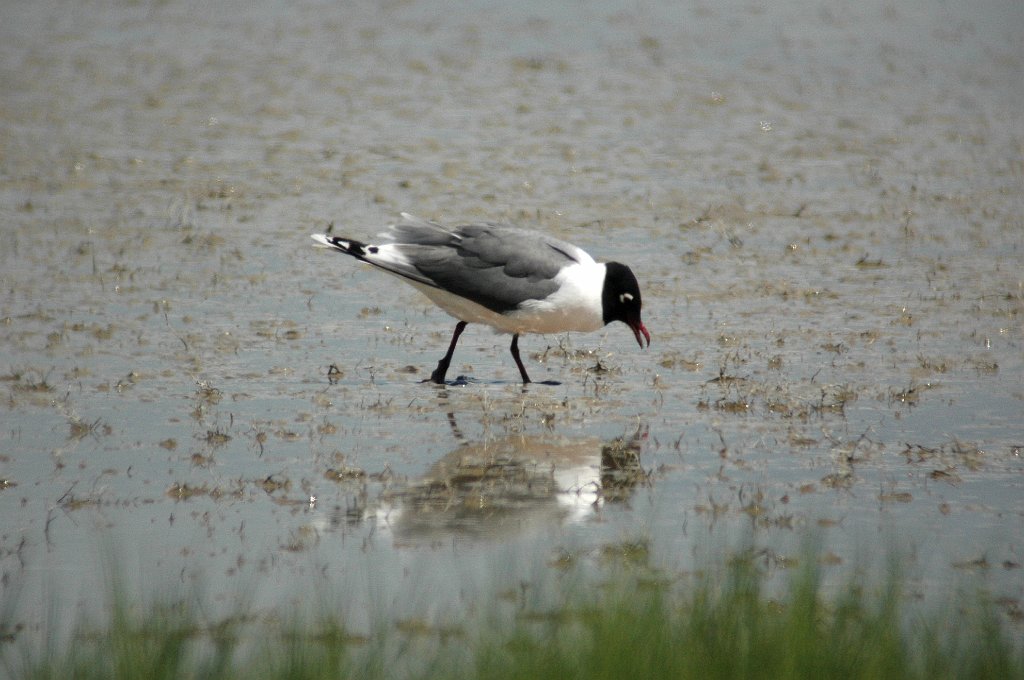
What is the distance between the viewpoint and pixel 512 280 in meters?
9.89

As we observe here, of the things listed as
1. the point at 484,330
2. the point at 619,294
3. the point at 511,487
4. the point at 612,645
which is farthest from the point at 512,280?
the point at 612,645

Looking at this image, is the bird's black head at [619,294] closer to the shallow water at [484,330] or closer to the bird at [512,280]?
the bird at [512,280]

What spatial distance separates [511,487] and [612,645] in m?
2.55

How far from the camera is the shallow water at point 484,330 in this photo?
7141mm

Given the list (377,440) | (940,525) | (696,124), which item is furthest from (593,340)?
(696,124)

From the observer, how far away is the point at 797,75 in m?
23.0

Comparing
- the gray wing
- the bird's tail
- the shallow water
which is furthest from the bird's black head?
the bird's tail

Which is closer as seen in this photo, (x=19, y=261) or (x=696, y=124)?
(x=19, y=261)

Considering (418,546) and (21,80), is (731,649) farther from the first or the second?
(21,80)

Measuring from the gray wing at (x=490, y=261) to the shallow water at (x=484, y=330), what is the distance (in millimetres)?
629

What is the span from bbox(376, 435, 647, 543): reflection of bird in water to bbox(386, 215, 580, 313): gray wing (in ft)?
4.56

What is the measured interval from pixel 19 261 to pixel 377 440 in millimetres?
5459

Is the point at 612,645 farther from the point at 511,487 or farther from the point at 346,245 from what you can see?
the point at 346,245

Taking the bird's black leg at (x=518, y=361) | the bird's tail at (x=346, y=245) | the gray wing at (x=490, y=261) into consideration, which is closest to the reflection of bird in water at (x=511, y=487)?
the bird's black leg at (x=518, y=361)
